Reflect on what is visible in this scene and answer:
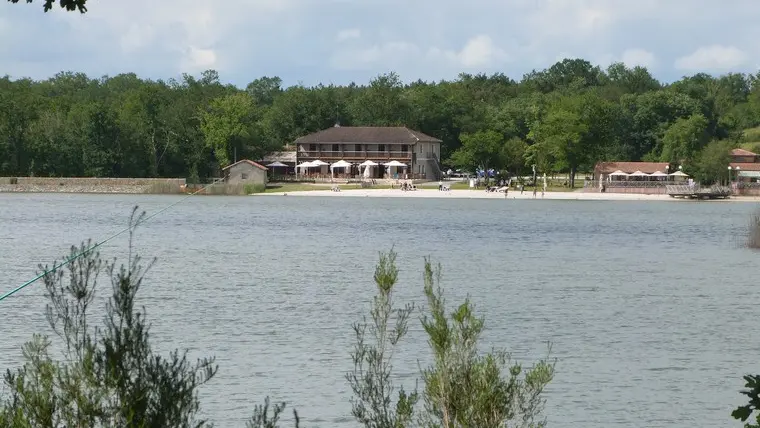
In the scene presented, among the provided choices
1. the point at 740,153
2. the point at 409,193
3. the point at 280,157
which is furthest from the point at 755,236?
the point at 280,157

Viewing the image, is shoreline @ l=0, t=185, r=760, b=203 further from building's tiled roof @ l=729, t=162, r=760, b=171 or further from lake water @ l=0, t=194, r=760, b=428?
lake water @ l=0, t=194, r=760, b=428

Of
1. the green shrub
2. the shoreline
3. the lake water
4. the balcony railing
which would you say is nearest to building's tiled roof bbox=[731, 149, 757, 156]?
the shoreline

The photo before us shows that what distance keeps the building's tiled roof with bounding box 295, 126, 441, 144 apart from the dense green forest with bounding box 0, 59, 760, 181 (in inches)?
192

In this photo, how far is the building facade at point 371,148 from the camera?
12519cm

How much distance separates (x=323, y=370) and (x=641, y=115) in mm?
119312

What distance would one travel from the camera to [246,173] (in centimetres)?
11856

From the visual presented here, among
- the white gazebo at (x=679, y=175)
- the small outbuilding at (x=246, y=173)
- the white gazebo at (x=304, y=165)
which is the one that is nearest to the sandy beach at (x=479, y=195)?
the small outbuilding at (x=246, y=173)

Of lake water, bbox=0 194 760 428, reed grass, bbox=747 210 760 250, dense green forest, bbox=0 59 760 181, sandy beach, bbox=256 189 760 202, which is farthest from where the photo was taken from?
dense green forest, bbox=0 59 760 181

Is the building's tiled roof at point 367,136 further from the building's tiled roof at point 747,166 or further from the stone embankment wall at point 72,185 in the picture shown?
the building's tiled roof at point 747,166

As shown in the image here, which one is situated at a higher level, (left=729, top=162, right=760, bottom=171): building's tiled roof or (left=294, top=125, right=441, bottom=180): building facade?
(left=294, top=125, right=441, bottom=180): building facade

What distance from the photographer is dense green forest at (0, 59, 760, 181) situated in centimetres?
11662

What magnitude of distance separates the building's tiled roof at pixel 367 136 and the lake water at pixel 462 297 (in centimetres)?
4209

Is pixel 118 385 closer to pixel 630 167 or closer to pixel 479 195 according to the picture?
pixel 479 195

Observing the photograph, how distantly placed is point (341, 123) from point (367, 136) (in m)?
16.4
